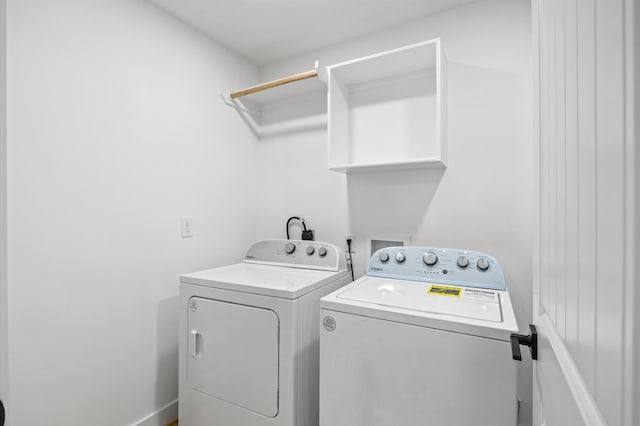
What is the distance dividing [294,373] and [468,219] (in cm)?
127

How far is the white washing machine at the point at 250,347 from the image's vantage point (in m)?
1.38

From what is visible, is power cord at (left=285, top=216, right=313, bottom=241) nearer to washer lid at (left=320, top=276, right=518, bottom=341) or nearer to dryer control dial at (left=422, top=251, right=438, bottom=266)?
washer lid at (left=320, top=276, right=518, bottom=341)

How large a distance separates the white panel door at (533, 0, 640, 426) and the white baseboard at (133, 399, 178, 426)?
2.01 meters

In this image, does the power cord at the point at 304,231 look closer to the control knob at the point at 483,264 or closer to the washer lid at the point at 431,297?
the washer lid at the point at 431,297

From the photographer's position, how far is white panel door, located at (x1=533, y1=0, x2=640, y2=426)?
0.89ft

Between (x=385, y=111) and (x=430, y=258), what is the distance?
1040mm

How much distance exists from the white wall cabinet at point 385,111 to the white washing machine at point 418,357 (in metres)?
0.84

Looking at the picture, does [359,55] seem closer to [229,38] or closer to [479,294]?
[229,38]

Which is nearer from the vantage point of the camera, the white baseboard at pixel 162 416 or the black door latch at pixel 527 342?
the black door latch at pixel 527 342

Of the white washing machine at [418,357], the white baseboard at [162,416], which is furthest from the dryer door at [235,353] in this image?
the white baseboard at [162,416]

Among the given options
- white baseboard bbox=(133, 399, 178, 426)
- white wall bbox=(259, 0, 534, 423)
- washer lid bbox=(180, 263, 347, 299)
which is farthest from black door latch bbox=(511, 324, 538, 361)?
white baseboard bbox=(133, 399, 178, 426)

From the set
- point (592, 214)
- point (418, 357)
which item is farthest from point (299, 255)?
point (592, 214)

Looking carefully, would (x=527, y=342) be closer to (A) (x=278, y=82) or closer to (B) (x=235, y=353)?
(B) (x=235, y=353)

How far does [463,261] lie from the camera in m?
1.50
